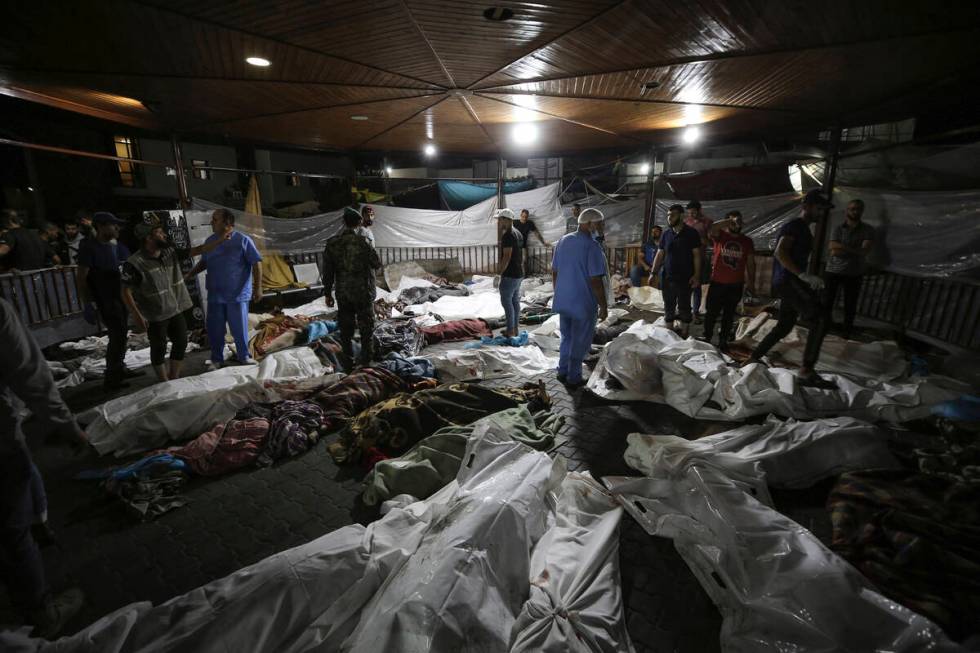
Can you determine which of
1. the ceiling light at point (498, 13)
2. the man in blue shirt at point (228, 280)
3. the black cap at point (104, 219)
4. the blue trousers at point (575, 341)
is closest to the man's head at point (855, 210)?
the blue trousers at point (575, 341)

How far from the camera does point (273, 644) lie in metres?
1.53

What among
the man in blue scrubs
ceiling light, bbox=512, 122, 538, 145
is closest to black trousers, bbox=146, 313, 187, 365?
the man in blue scrubs

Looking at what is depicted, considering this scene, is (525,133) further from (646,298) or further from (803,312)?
(803,312)

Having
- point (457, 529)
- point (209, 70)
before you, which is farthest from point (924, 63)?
point (209, 70)

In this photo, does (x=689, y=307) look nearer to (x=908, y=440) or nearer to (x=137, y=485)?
(x=908, y=440)

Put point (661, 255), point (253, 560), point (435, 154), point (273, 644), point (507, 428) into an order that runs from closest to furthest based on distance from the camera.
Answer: point (273, 644), point (253, 560), point (507, 428), point (661, 255), point (435, 154)

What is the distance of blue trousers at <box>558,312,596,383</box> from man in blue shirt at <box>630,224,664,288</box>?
4148 millimetres

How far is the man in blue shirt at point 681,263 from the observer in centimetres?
572

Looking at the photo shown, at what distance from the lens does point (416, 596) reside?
149cm

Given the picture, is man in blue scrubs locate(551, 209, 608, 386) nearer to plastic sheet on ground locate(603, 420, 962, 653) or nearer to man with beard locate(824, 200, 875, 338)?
plastic sheet on ground locate(603, 420, 962, 653)

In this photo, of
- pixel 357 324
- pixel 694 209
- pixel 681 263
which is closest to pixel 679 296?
pixel 681 263

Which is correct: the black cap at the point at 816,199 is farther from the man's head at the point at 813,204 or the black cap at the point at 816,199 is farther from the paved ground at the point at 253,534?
the paved ground at the point at 253,534

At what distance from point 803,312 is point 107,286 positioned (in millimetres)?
7499

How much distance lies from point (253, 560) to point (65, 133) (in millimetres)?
19912
